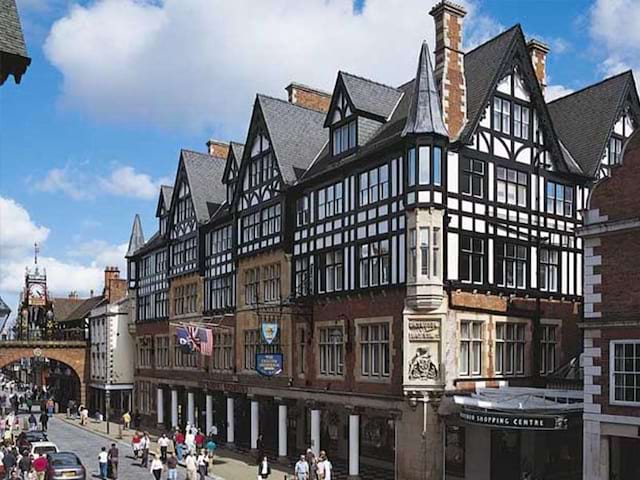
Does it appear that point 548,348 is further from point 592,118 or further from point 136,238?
point 136,238

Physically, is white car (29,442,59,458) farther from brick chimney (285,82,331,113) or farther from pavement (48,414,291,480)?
brick chimney (285,82,331,113)

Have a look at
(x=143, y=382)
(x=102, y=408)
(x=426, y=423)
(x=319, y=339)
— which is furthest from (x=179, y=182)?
(x=426, y=423)

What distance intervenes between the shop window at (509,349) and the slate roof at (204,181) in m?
22.4

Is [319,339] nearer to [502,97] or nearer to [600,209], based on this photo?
[502,97]

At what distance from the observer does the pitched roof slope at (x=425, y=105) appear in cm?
2836

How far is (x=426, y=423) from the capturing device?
27.5 metres

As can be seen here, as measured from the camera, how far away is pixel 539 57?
37.3 meters

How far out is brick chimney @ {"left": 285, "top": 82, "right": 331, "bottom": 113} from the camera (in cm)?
4412

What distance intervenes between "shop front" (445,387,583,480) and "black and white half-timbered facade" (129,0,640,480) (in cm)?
8

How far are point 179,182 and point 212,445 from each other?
20.7 meters

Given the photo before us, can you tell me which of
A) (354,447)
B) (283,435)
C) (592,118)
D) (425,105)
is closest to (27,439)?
(283,435)

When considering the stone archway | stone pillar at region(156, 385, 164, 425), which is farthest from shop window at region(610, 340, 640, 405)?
the stone archway

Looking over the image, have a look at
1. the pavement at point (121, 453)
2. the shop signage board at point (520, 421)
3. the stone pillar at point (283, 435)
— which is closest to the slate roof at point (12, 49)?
the shop signage board at point (520, 421)

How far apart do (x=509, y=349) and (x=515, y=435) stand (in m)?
3.30
